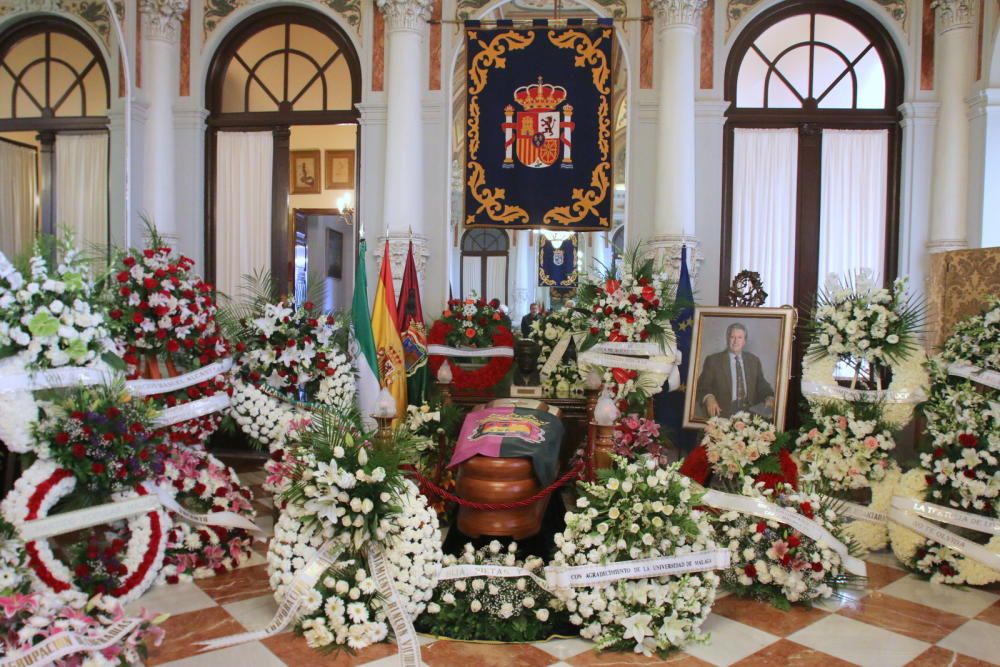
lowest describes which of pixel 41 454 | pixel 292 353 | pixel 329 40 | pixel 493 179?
pixel 41 454

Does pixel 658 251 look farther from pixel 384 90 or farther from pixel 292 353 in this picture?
pixel 292 353

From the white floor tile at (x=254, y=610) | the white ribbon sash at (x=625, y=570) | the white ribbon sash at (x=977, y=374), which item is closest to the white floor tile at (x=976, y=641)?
the white ribbon sash at (x=625, y=570)

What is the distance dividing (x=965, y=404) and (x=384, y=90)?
6.08 m

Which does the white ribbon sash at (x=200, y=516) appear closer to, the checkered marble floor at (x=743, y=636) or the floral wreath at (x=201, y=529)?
the floral wreath at (x=201, y=529)

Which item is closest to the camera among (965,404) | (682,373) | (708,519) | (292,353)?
(708,519)

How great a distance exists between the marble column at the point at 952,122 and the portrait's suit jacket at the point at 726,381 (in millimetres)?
2802

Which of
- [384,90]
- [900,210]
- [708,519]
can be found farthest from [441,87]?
[708,519]

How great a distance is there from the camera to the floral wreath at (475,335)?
7.08 meters

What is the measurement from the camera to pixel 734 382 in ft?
21.1

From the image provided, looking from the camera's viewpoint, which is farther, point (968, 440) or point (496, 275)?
point (496, 275)

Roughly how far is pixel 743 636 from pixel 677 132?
17.1ft

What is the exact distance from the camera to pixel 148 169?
27.0 ft

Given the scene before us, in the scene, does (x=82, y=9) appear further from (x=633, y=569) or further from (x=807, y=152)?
(x=633, y=569)

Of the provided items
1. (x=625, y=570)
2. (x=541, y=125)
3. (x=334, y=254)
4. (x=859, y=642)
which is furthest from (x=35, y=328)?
(x=334, y=254)
